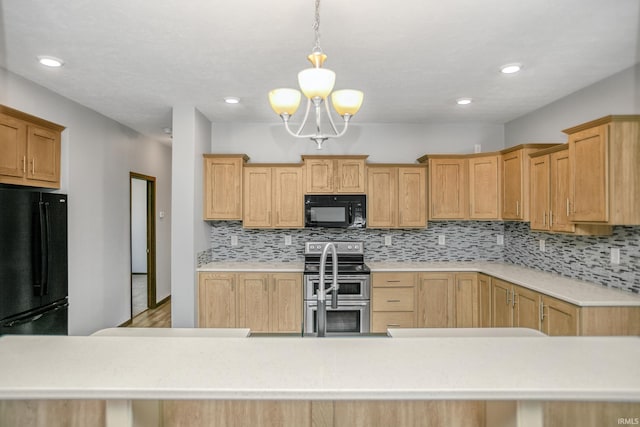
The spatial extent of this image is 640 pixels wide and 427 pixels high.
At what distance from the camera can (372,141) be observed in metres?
4.54

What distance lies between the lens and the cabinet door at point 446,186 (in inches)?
166


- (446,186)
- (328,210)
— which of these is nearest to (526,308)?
(446,186)

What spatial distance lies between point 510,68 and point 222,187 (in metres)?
3.09

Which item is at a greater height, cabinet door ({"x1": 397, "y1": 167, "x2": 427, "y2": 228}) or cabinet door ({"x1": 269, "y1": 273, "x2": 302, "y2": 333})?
cabinet door ({"x1": 397, "y1": 167, "x2": 427, "y2": 228})

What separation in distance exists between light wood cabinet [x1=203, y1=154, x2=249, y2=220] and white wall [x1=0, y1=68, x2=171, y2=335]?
117 centimetres

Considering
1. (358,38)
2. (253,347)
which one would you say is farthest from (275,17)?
(253,347)

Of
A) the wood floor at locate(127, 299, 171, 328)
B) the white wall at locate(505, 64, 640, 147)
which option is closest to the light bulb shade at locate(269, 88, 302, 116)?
the white wall at locate(505, 64, 640, 147)

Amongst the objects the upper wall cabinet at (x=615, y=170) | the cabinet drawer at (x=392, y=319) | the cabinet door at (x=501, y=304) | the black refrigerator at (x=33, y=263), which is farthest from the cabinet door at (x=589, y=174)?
the black refrigerator at (x=33, y=263)

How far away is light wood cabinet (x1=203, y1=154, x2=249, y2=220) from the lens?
4.14 metres

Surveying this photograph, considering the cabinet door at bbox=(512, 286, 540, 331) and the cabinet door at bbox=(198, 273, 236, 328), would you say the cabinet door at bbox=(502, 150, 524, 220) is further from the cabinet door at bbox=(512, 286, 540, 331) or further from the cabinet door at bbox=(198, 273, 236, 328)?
the cabinet door at bbox=(198, 273, 236, 328)

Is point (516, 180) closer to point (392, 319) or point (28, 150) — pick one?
point (392, 319)

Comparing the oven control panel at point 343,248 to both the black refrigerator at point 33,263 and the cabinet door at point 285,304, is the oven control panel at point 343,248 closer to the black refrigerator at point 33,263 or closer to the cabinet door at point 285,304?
the cabinet door at point 285,304

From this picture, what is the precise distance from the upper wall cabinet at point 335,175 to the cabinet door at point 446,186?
0.84 meters

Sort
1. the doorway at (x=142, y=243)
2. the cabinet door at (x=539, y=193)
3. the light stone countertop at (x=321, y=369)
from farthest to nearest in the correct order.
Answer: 1. the doorway at (x=142, y=243)
2. the cabinet door at (x=539, y=193)
3. the light stone countertop at (x=321, y=369)
